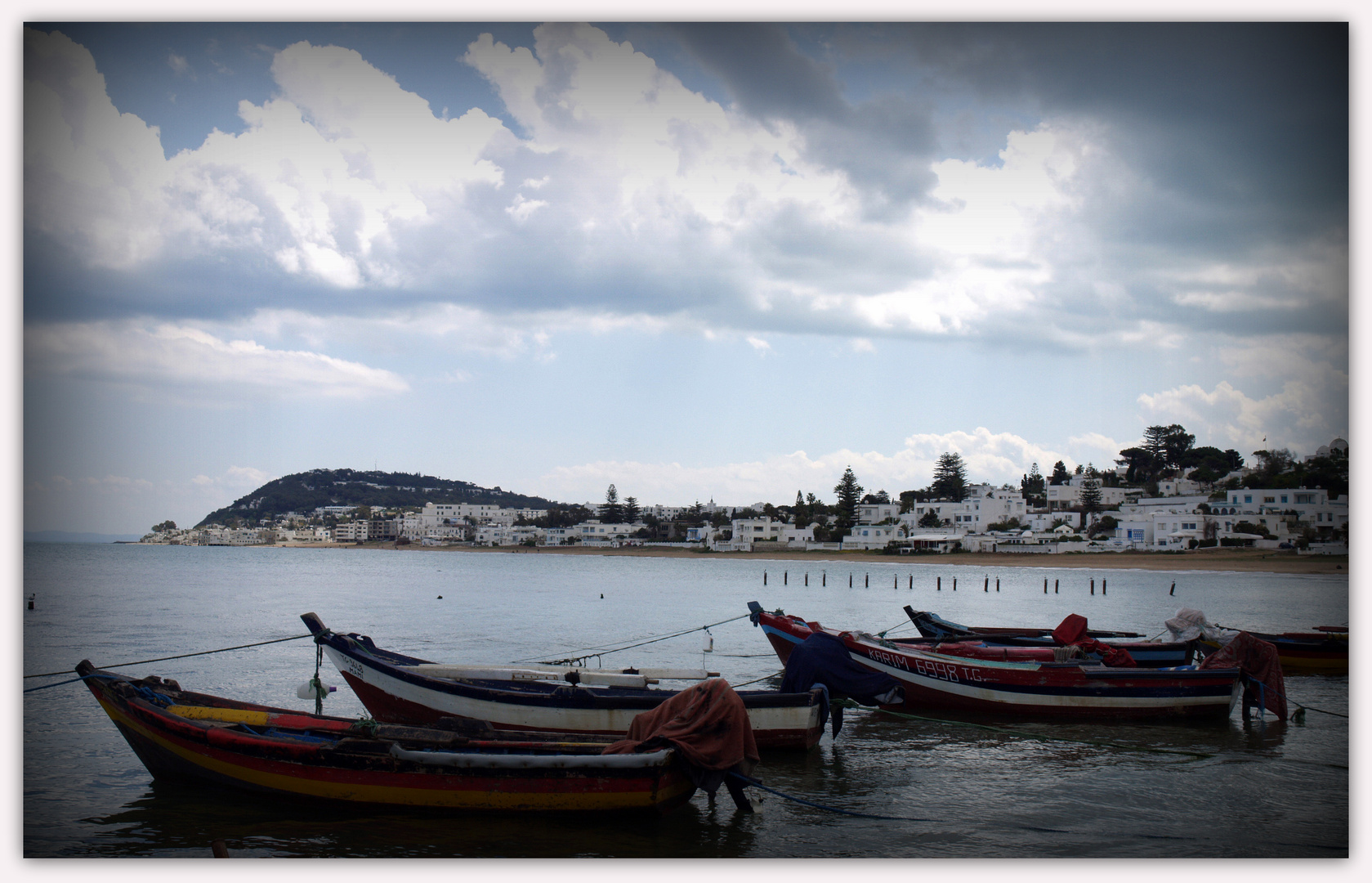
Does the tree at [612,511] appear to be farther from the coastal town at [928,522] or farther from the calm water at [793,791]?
the calm water at [793,791]

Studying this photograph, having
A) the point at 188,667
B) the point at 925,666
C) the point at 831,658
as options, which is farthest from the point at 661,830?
the point at 188,667

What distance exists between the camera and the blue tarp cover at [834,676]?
8789 mm

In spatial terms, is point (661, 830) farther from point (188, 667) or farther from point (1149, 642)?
point (188, 667)

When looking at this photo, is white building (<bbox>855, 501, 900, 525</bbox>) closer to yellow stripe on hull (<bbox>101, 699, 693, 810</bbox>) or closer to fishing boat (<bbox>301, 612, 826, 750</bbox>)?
fishing boat (<bbox>301, 612, 826, 750</bbox>)

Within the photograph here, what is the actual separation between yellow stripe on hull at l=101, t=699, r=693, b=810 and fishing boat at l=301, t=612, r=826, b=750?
4.83ft

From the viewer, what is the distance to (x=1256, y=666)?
35.3 ft

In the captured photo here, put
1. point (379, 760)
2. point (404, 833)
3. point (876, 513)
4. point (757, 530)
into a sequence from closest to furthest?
point (404, 833) → point (379, 760) → point (876, 513) → point (757, 530)

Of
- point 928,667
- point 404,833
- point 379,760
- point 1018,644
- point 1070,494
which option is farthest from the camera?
point 1070,494

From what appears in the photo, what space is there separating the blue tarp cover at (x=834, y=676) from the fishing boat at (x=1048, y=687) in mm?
1439

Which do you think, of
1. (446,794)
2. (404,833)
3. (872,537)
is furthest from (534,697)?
(872,537)

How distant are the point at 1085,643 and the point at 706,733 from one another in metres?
8.28

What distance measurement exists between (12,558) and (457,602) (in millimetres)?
31483

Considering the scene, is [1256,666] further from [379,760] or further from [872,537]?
[872,537]

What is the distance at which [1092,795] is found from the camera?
25.0 ft
